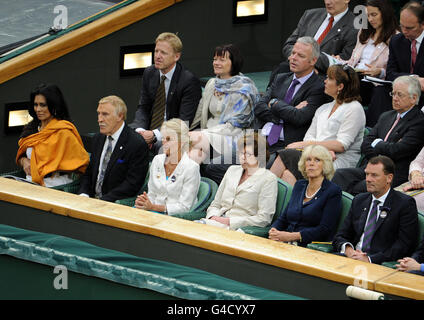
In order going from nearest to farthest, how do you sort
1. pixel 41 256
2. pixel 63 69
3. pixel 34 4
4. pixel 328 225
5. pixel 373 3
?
pixel 41 256 < pixel 328 225 < pixel 373 3 < pixel 63 69 < pixel 34 4

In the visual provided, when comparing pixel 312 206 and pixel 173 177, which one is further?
pixel 173 177

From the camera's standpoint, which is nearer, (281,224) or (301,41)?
(281,224)

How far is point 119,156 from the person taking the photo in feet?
15.9

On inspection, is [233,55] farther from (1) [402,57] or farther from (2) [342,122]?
(1) [402,57]

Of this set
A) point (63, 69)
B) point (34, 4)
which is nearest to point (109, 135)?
point (63, 69)

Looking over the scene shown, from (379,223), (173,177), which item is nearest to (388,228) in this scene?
(379,223)

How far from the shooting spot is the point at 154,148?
216 inches

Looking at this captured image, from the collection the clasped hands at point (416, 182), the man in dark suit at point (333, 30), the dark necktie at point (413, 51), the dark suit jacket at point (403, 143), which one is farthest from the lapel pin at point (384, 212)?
the man in dark suit at point (333, 30)

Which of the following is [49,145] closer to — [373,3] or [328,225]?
[328,225]

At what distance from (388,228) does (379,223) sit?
0.05 metres

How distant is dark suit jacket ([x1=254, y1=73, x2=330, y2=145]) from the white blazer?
35.4 inches

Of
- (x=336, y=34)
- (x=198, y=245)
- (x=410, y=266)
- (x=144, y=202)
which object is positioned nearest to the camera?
(x=198, y=245)

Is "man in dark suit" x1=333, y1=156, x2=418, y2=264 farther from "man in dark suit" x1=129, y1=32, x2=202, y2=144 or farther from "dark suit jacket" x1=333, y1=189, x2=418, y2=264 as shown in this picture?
"man in dark suit" x1=129, y1=32, x2=202, y2=144

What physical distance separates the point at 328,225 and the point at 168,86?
1.94m
